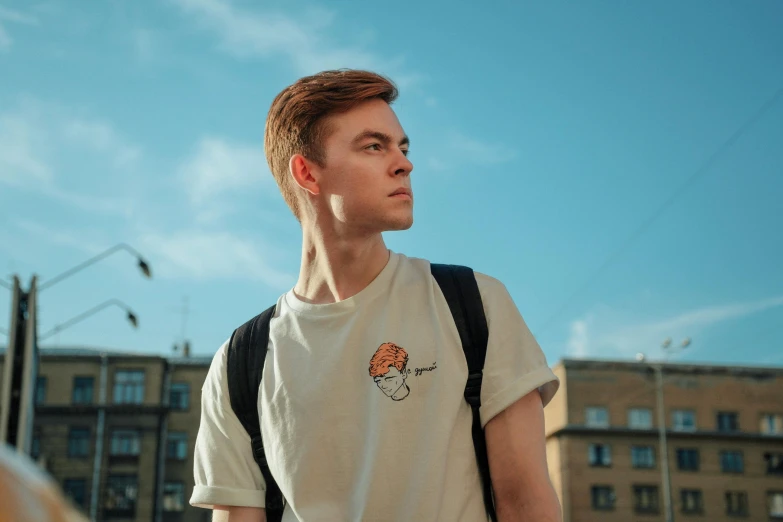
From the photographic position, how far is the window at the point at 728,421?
65312 mm

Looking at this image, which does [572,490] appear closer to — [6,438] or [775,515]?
[775,515]

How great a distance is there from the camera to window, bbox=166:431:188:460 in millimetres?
62469

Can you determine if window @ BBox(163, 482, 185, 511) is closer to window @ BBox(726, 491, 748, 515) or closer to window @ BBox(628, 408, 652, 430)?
window @ BBox(628, 408, 652, 430)

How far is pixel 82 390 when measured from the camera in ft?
205

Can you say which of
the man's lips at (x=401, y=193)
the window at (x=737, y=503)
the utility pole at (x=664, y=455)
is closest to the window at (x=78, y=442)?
the utility pole at (x=664, y=455)

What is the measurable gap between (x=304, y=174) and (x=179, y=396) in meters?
63.1

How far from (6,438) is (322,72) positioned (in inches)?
365

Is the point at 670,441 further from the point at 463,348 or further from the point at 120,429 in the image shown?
the point at 463,348

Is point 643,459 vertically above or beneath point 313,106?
above

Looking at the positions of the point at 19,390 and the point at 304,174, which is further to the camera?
the point at 19,390

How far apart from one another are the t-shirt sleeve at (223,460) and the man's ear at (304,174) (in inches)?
21.8

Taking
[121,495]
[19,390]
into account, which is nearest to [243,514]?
[19,390]

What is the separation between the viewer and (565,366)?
6650cm

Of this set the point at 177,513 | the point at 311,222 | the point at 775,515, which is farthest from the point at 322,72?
the point at 775,515
